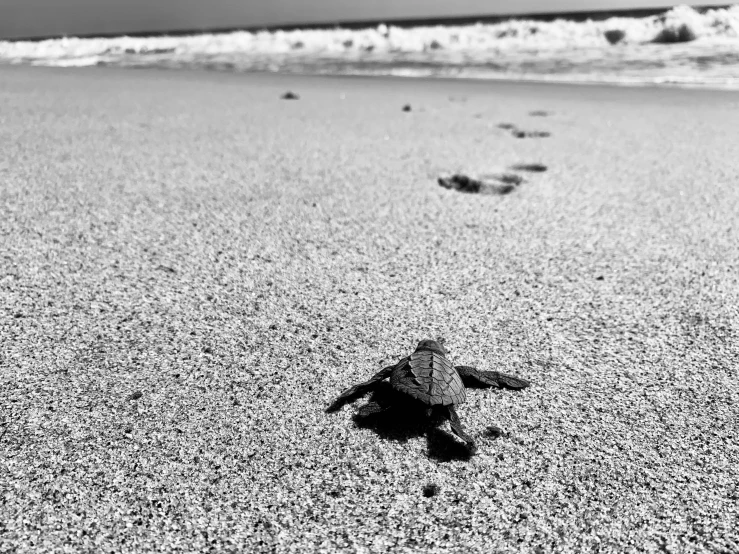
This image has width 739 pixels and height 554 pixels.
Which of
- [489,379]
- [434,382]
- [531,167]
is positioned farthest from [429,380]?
[531,167]

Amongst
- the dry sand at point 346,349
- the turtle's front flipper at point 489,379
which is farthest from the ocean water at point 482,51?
the turtle's front flipper at point 489,379

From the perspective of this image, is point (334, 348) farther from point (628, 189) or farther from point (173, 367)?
point (628, 189)

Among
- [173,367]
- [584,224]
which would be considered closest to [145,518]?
[173,367]

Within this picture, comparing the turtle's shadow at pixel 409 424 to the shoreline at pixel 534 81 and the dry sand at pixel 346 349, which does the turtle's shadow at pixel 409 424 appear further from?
the shoreline at pixel 534 81

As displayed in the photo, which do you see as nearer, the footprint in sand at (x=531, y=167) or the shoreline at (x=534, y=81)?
the footprint in sand at (x=531, y=167)

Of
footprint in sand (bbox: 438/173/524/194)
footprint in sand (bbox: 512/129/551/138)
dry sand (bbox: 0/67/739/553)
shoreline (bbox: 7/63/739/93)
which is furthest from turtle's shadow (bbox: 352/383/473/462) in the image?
shoreline (bbox: 7/63/739/93)

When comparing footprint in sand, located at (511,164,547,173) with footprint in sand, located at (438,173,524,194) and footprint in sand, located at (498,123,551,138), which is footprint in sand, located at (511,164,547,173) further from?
footprint in sand, located at (498,123,551,138)
